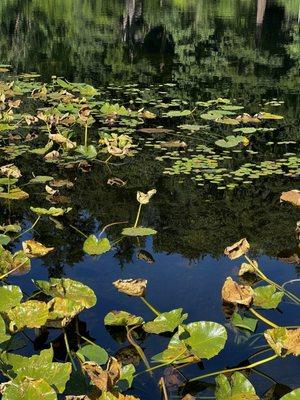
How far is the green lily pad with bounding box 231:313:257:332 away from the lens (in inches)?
117

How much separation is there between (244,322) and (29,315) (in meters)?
1.12

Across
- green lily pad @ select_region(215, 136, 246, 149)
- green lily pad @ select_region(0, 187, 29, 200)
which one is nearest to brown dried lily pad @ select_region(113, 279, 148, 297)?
green lily pad @ select_region(0, 187, 29, 200)

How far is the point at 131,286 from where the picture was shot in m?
3.16

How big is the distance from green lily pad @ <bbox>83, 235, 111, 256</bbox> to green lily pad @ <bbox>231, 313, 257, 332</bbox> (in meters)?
0.99

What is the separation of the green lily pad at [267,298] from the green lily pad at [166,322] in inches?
21.1

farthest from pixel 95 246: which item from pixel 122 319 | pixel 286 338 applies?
pixel 286 338

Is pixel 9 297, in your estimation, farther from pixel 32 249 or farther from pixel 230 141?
pixel 230 141

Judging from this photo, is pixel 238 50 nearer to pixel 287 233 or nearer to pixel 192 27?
pixel 192 27

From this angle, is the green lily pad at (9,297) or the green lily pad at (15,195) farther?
the green lily pad at (15,195)

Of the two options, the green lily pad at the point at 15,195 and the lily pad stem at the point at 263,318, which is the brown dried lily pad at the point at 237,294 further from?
the green lily pad at the point at 15,195

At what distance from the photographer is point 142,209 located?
452 cm

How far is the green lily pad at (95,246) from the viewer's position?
143 inches

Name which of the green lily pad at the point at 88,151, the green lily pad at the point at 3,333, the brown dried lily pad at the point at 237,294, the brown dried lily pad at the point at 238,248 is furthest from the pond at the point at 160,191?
the green lily pad at the point at 3,333

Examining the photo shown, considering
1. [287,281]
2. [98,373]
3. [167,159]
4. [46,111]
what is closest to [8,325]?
[98,373]
